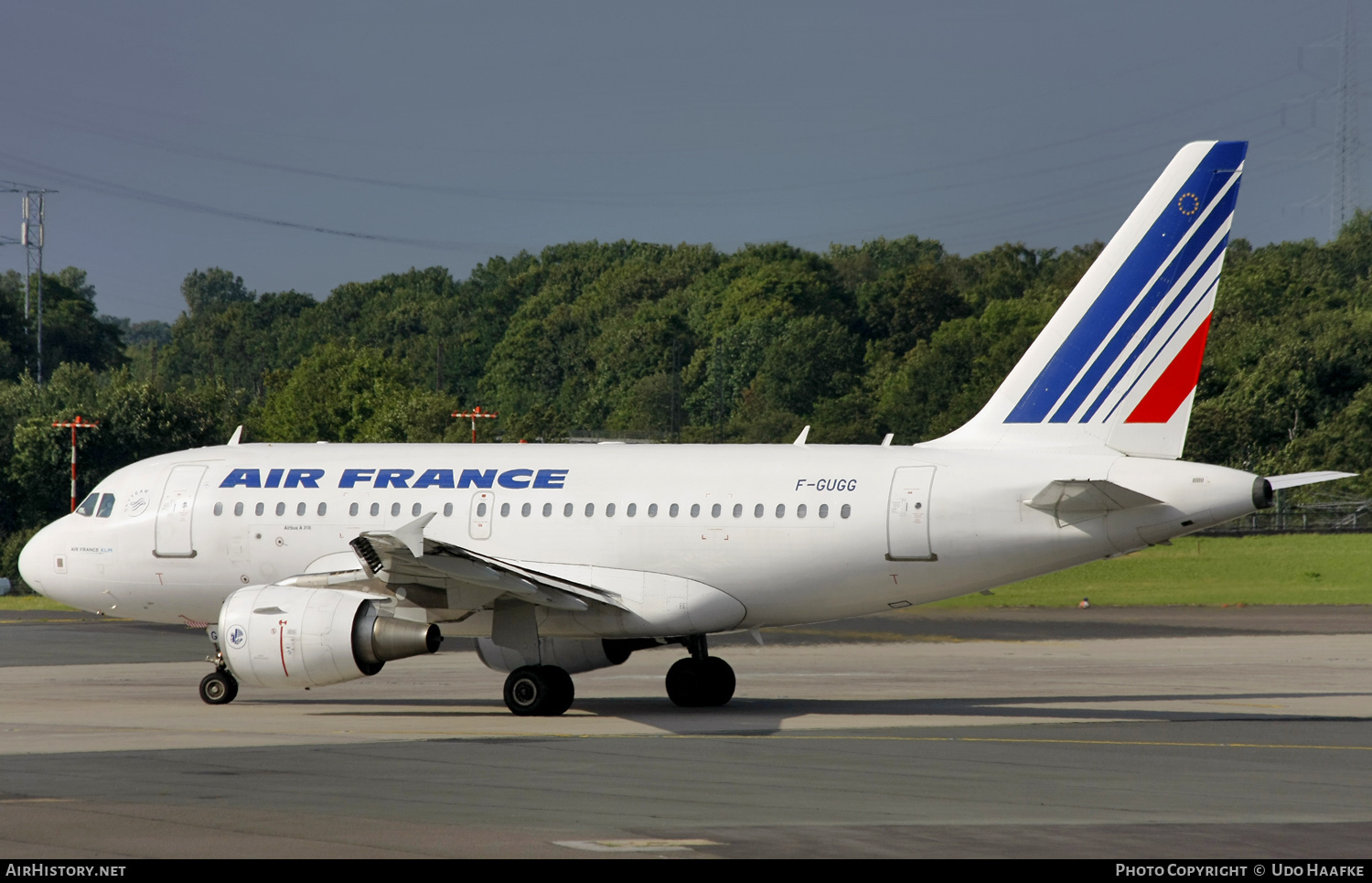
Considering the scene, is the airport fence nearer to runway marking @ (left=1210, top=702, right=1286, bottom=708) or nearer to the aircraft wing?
runway marking @ (left=1210, top=702, right=1286, bottom=708)

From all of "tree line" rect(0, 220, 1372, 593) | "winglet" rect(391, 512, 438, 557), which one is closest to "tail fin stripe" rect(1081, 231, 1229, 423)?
"winglet" rect(391, 512, 438, 557)

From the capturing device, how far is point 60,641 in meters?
39.3

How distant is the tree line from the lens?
75438 millimetres

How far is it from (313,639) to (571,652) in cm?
418

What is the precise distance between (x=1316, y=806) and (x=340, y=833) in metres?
9.10

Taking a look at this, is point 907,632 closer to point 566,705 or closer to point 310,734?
point 566,705

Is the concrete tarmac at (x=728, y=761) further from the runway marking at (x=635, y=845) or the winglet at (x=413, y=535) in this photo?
the winglet at (x=413, y=535)

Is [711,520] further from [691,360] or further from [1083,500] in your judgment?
[691,360]

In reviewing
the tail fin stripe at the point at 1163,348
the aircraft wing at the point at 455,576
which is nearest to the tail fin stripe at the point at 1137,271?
the tail fin stripe at the point at 1163,348

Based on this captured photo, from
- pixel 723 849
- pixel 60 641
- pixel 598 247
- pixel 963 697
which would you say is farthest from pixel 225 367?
pixel 723 849

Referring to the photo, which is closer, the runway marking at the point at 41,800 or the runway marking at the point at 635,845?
the runway marking at the point at 635,845

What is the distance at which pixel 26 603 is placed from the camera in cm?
5597

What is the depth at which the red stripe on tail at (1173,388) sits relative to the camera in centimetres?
2392

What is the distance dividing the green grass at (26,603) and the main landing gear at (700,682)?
112 feet
